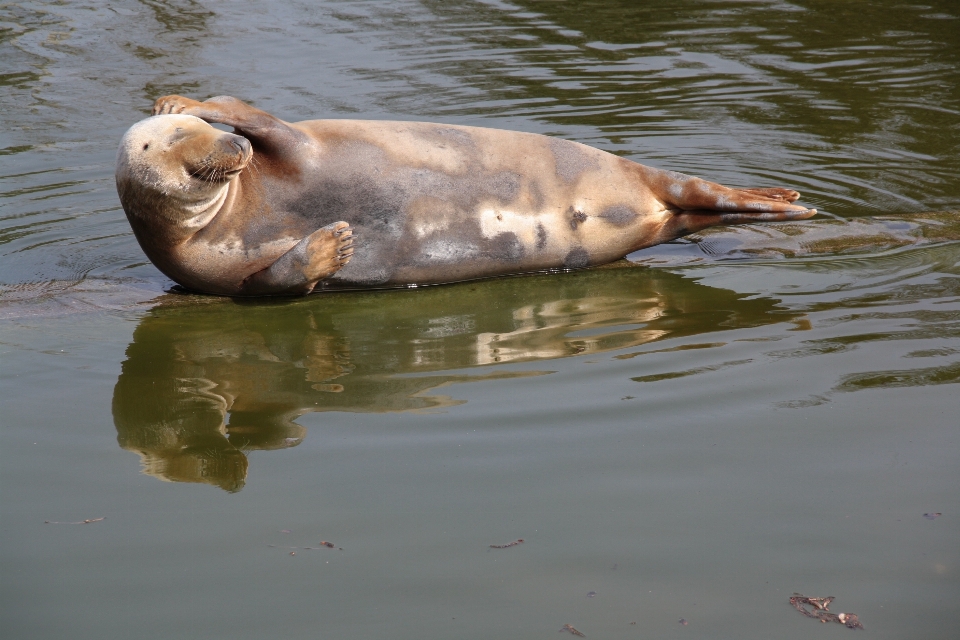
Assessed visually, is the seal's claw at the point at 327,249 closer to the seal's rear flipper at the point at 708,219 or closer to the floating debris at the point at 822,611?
the seal's rear flipper at the point at 708,219

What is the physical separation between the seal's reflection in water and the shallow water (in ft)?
0.06

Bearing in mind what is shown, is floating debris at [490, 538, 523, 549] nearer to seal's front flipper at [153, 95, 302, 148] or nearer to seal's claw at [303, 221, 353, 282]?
seal's claw at [303, 221, 353, 282]

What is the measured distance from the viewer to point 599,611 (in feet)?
9.36

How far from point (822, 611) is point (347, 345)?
2608 millimetres

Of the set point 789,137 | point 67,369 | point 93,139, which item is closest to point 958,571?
point 67,369

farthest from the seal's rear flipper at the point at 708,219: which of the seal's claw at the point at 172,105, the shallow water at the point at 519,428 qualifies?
the seal's claw at the point at 172,105

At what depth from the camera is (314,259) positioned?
202 inches

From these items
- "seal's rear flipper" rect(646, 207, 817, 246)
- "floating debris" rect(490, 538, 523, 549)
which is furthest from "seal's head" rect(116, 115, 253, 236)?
"floating debris" rect(490, 538, 523, 549)

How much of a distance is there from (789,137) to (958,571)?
553cm

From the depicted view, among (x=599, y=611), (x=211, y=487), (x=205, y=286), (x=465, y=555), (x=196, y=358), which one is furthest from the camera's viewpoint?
(x=205, y=286)

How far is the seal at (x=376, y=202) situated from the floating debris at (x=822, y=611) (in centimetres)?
295

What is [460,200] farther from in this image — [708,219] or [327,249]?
[708,219]

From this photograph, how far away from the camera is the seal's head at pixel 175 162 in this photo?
16.1 ft

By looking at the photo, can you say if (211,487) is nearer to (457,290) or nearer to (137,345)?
(137,345)
